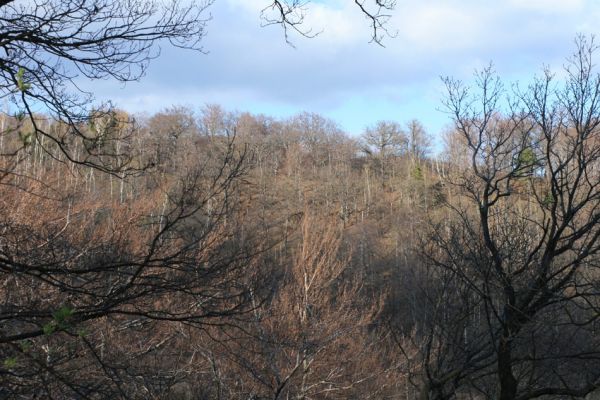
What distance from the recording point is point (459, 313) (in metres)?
7.43

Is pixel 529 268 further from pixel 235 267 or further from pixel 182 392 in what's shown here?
pixel 182 392

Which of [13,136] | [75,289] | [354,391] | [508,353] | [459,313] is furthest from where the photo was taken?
[354,391]

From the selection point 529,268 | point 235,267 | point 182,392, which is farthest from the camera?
point 182,392

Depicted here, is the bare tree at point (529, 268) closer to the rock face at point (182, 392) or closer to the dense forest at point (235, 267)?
the dense forest at point (235, 267)

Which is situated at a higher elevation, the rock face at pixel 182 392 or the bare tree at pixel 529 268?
the bare tree at pixel 529 268

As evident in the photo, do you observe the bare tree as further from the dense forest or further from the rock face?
the rock face

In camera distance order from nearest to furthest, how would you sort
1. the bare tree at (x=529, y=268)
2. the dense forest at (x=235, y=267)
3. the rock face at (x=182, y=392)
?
the dense forest at (x=235, y=267) < the bare tree at (x=529, y=268) < the rock face at (x=182, y=392)

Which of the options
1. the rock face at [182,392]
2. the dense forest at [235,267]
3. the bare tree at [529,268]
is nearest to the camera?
the dense forest at [235,267]

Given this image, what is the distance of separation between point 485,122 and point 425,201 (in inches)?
1658

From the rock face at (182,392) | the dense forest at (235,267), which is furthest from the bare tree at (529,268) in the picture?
the rock face at (182,392)

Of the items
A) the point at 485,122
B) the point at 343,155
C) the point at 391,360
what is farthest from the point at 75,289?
the point at 343,155

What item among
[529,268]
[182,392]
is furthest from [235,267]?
[182,392]

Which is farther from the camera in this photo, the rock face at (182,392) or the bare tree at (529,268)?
the rock face at (182,392)

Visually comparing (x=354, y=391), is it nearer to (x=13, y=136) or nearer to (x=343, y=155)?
(x=13, y=136)
